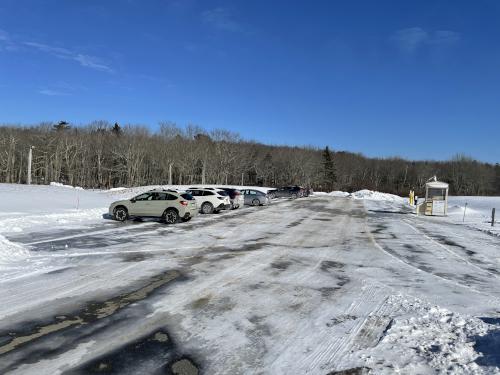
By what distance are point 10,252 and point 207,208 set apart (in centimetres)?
1784

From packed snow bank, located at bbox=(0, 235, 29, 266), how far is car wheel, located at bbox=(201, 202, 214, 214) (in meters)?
17.0

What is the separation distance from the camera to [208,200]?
2956 cm

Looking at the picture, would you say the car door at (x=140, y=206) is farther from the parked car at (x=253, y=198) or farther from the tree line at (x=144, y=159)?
the tree line at (x=144, y=159)

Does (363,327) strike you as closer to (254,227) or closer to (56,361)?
(56,361)

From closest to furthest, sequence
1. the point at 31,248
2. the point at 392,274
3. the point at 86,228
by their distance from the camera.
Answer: the point at 392,274 → the point at 31,248 → the point at 86,228

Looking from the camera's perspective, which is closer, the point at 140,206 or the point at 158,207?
the point at 158,207

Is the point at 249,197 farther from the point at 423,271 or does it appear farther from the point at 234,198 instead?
the point at 423,271

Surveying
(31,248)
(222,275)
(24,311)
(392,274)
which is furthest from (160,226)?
(24,311)

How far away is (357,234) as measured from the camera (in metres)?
20.6

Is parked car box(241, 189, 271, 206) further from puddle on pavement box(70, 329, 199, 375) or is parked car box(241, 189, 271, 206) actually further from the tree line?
the tree line

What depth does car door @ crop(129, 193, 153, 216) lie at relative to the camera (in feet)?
75.6

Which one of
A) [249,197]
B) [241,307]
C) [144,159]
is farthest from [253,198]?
[144,159]

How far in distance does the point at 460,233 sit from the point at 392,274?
1365cm

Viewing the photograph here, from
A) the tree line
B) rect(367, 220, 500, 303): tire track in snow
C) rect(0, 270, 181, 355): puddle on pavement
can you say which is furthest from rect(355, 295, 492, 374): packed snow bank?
the tree line
